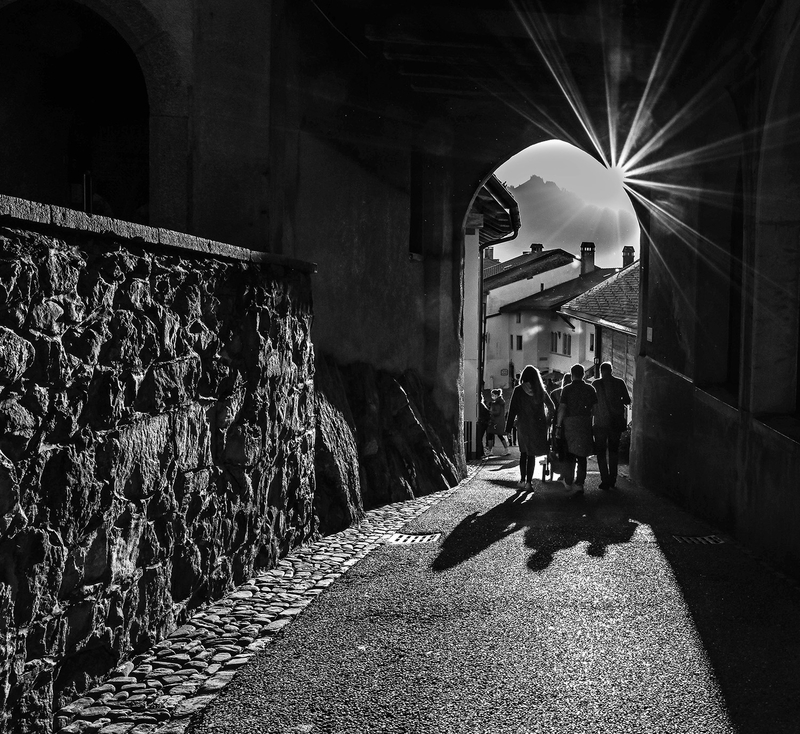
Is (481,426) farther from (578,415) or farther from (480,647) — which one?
(480,647)

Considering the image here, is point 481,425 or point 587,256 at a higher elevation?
point 587,256

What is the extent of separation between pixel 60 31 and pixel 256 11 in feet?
6.76

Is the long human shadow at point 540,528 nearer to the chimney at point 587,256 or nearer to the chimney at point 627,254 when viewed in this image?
the chimney at point 627,254

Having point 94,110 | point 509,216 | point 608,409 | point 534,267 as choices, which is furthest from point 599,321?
point 534,267

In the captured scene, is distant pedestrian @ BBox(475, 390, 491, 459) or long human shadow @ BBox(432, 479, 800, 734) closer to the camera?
long human shadow @ BBox(432, 479, 800, 734)

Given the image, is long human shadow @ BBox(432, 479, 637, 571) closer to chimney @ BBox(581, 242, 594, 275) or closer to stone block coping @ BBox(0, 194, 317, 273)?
stone block coping @ BBox(0, 194, 317, 273)

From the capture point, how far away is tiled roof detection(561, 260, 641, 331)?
68.4ft

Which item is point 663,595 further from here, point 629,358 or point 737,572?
point 629,358

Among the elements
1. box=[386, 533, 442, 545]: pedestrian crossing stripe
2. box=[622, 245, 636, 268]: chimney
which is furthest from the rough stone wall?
box=[622, 245, 636, 268]: chimney

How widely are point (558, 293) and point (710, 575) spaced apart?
4096 cm

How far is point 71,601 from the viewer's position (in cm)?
374

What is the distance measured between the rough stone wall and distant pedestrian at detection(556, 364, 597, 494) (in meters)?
4.74

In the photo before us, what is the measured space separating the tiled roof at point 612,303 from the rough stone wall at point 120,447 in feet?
48.0

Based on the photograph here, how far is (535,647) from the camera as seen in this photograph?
4.51 meters
